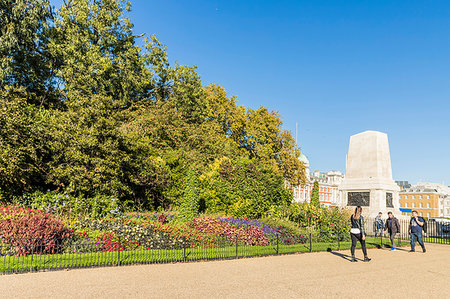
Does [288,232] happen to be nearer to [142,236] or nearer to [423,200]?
[142,236]

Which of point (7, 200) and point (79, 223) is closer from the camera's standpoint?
point (79, 223)

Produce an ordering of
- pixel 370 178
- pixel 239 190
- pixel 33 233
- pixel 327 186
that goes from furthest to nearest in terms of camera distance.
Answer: pixel 327 186, pixel 370 178, pixel 239 190, pixel 33 233

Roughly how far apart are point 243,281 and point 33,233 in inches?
235

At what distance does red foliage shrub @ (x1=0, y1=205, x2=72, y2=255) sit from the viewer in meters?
9.05

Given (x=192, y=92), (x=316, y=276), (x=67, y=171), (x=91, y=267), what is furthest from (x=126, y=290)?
(x=192, y=92)

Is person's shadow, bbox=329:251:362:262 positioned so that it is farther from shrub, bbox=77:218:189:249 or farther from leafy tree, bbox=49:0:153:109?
leafy tree, bbox=49:0:153:109

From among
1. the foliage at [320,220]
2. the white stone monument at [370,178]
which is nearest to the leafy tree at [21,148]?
the foliage at [320,220]

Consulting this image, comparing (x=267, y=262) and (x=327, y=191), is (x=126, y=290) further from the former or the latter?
(x=327, y=191)

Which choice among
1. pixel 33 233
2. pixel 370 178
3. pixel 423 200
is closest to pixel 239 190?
pixel 370 178

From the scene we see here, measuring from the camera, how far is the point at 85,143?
48.8ft

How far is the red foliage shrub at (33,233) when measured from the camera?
9.05 meters

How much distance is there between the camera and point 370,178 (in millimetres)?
20047

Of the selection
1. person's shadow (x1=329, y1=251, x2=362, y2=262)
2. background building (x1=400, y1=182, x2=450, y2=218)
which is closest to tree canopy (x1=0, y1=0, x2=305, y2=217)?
person's shadow (x1=329, y1=251, x2=362, y2=262)

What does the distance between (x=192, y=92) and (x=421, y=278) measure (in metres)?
25.8
